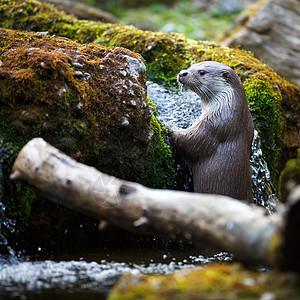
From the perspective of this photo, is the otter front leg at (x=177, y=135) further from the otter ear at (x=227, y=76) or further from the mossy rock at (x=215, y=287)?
the mossy rock at (x=215, y=287)

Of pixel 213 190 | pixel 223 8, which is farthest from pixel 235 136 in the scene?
pixel 223 8

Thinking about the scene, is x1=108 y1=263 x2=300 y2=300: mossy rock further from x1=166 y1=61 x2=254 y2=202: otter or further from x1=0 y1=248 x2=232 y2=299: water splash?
x1=166 y1=61 x2=254 y2=202: otter

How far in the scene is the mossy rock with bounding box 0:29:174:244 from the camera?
12.8ft

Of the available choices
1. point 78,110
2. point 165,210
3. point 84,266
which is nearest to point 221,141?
point 78,110

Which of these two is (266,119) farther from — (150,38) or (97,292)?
(97,292)

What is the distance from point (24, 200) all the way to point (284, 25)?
994cm

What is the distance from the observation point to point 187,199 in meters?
2.65

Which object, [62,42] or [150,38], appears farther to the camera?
[150,38]

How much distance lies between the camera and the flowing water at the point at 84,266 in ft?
9.82

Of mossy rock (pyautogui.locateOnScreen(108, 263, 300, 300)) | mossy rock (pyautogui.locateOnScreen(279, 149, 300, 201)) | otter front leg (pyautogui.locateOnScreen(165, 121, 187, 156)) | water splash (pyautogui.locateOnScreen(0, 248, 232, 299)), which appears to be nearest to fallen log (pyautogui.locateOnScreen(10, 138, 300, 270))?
mossy rock (pyautogui.locateOnScreen(108, 263, 300, 300))

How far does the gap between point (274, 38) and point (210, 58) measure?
5.82 m

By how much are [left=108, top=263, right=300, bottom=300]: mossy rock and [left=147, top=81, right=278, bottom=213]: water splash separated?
3154mm

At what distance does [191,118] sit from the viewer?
572cm

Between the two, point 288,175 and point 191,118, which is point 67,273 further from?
point 288,175
